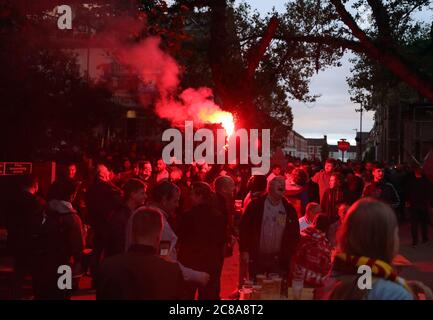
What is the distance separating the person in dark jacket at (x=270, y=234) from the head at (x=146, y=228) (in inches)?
111

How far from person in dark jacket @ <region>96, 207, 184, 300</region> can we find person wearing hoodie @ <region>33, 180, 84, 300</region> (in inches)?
109

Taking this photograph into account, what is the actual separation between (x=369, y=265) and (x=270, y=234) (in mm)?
3785

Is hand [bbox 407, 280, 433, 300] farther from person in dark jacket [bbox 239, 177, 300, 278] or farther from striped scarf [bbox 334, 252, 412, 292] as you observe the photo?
person in dark jacket [bbox 239, 177, 300, 278]

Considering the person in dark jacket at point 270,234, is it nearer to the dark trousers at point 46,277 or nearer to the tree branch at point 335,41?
the dark trousers at point 46,277

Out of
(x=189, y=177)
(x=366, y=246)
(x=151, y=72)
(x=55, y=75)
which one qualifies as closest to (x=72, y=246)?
(x=366, y=246)

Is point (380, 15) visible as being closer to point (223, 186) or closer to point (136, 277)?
point (223, 186)

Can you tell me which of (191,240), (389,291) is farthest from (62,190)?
(389,291)

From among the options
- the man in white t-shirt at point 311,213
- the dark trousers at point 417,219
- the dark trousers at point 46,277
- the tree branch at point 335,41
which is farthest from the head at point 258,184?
the dark trousers at point 417,219

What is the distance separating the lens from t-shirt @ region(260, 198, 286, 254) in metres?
6.65

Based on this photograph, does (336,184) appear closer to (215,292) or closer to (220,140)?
(215,292)

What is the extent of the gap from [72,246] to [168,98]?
84.9 ft

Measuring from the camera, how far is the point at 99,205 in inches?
349

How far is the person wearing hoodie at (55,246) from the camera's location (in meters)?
6.44
